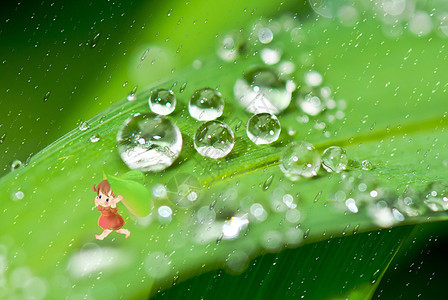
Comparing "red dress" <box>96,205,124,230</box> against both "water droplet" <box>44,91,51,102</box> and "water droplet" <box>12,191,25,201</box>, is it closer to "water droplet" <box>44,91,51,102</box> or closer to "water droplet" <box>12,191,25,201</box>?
"water droplet" <box>12,191,25,201</box>

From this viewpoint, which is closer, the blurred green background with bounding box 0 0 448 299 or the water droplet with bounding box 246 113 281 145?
the water droplet with bounding box 246 113 281 145

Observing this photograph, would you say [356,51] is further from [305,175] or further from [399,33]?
[305,175]

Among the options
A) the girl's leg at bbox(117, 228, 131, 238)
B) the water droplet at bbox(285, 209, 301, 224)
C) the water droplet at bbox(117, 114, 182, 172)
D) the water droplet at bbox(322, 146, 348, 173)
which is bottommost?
the water droplet at bbox(285, 209, 301, 224)

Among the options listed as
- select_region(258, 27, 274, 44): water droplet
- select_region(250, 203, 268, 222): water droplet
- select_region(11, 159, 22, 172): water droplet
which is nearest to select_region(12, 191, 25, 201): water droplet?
select_region(11, 159, 22, 172): water droplet

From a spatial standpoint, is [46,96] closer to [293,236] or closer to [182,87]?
[182,87]

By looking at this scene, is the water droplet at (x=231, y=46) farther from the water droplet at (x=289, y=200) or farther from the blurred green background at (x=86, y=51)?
the water droplet at (x=289, y=200)

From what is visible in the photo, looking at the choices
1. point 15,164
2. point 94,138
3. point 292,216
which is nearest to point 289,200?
point 292,216

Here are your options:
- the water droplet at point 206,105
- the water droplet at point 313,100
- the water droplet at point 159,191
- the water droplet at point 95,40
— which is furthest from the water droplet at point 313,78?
the water droplet at point 95,40
